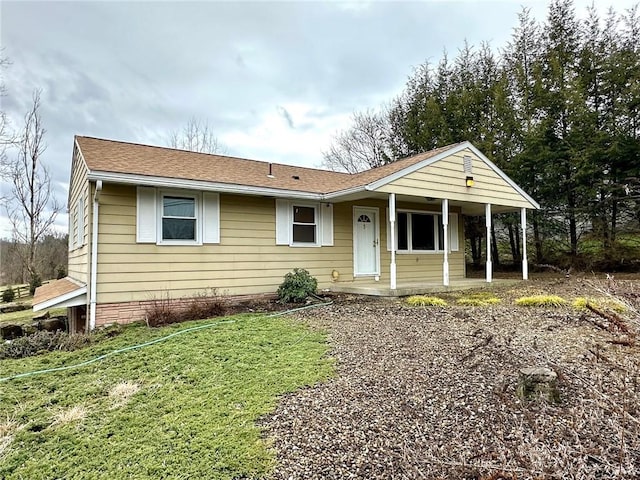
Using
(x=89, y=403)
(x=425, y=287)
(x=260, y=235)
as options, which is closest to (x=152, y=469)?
(x=89, y=403)

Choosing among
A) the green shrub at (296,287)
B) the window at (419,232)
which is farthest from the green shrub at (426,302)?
the window at (419,232)

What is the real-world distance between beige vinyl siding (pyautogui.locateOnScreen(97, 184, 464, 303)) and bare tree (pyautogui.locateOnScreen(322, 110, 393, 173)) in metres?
11.9

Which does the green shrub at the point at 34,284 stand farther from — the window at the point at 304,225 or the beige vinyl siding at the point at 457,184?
the beige vinyl siding at the point at 457,184

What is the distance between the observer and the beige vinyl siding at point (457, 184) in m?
9.00

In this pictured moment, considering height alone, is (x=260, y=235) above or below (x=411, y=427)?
above

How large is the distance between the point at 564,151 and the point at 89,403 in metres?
15.3

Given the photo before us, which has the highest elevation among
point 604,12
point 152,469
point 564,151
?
point 604,12

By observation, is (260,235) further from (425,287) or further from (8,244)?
(8,244)

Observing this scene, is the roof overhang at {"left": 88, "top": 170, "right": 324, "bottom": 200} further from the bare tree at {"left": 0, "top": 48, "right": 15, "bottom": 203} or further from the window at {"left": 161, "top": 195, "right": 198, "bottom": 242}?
the bare tree at {"left": 0, "top": 48, "right": 15, "bottom": 203}

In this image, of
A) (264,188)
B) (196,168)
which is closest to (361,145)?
(264,188)

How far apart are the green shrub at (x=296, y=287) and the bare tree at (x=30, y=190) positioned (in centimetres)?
1629

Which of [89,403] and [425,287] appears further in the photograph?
[425,287]

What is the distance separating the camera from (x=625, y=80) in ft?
39.6

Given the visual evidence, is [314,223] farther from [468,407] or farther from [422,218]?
[468,407]
